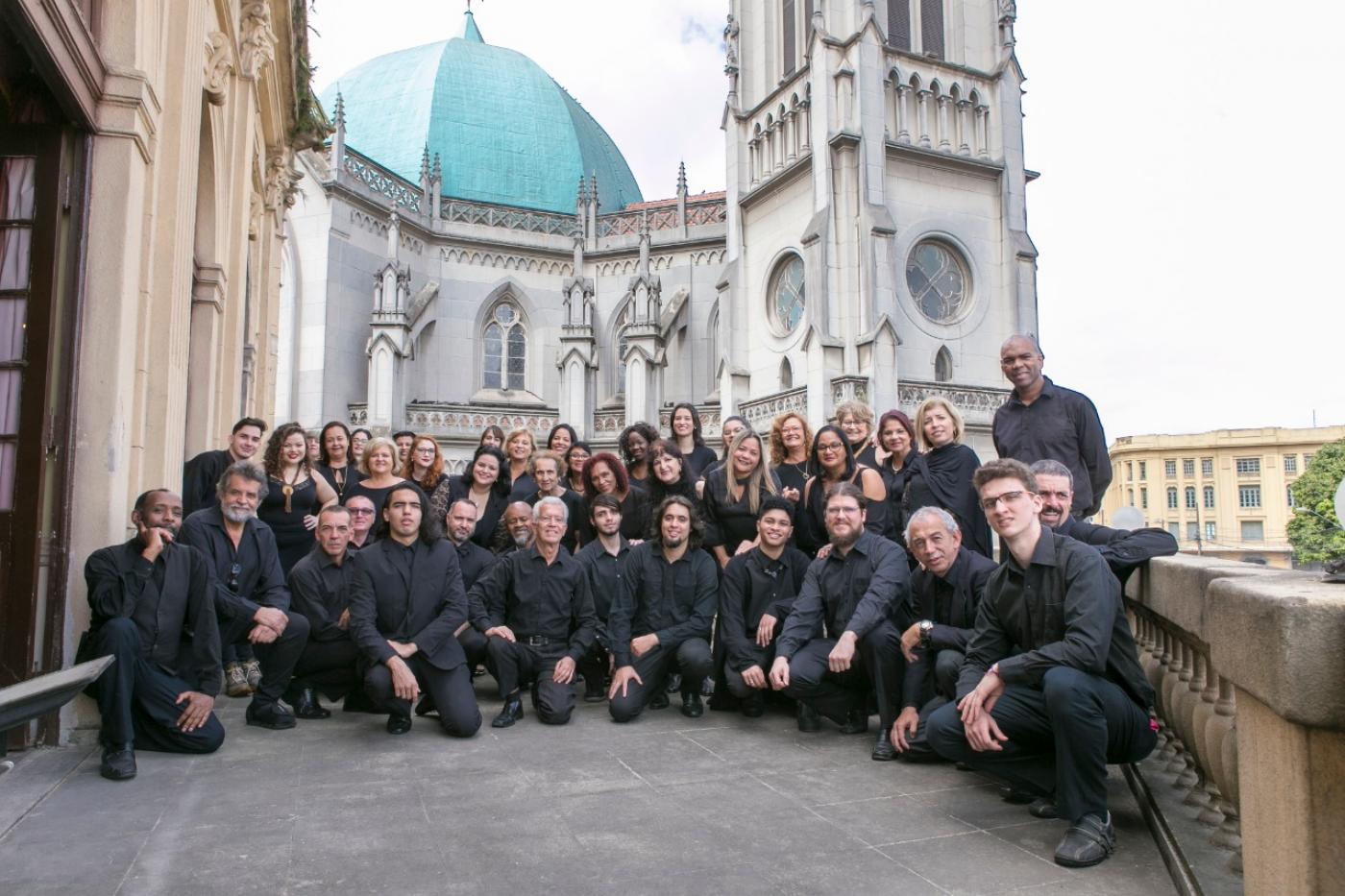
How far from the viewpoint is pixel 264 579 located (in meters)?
5.88

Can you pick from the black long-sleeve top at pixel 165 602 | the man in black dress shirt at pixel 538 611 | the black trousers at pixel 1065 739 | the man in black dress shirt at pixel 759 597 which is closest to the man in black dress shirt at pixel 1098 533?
the black trousers at pixel 1065 739

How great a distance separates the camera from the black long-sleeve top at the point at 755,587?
6191mm

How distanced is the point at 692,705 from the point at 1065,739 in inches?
117

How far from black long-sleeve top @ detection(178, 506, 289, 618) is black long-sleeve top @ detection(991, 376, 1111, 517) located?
4.61 metres

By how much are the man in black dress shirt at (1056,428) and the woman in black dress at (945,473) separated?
568 millimetres

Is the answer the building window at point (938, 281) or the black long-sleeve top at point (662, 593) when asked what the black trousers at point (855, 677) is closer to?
the black long-sleeve top at point (662, 593)

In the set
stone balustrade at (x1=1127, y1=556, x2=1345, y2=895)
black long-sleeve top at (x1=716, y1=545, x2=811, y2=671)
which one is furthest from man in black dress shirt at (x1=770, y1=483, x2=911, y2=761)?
stone balustrade at (x1=1127, y1=556, x2=1345, y2=895)

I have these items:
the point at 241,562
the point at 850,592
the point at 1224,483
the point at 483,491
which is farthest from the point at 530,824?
the point at 1224,483

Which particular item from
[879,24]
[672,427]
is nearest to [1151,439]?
[879,24]

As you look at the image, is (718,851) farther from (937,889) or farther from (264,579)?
(264,579)

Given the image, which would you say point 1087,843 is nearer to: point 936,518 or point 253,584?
point 936,518

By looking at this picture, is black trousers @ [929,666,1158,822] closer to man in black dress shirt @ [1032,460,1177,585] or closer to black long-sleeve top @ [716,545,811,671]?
man in black dress shirt @ [1032,460,1177,585]

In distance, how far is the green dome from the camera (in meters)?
31.4

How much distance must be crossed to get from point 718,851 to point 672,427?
4.66 meters
